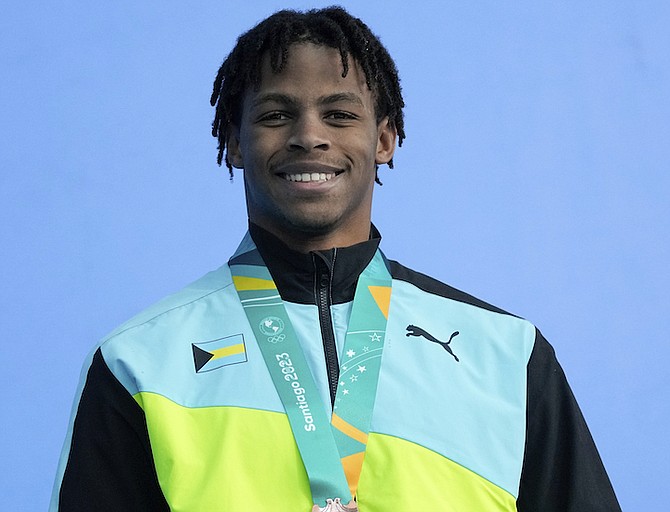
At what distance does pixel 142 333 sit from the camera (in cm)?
182

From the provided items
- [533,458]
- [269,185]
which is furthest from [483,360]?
[269,185]

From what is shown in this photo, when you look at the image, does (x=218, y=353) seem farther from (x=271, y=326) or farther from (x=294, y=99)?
(x=294, y=99)

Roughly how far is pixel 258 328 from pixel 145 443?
9.8 inches

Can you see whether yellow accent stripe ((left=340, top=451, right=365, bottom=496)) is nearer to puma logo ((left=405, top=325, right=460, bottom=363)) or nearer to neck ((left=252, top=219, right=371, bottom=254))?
puma logo ((left=405, top=325, right=460, bottom=363))

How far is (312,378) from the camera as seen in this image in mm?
1768

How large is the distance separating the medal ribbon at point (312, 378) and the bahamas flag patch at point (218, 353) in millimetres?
32

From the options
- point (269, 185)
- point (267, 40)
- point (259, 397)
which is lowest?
point (259, 397)

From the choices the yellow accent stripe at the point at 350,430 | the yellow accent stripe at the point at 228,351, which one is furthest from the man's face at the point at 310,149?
the yellow accent stripe at the point at 350,430

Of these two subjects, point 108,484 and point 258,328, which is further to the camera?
point 258,328

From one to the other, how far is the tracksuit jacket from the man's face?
47mm

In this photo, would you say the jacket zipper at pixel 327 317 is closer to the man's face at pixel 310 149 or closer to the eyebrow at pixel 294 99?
the man's face at pixel 310 149

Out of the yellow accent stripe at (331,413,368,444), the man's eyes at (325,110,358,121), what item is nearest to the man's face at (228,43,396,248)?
the man's eyes at (325,110,358,121)

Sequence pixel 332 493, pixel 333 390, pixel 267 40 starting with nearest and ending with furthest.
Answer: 1. pixel 332 493
2. pixel 333 390
3. pixel 267 40

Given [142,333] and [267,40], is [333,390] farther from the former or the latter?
[267,40]
